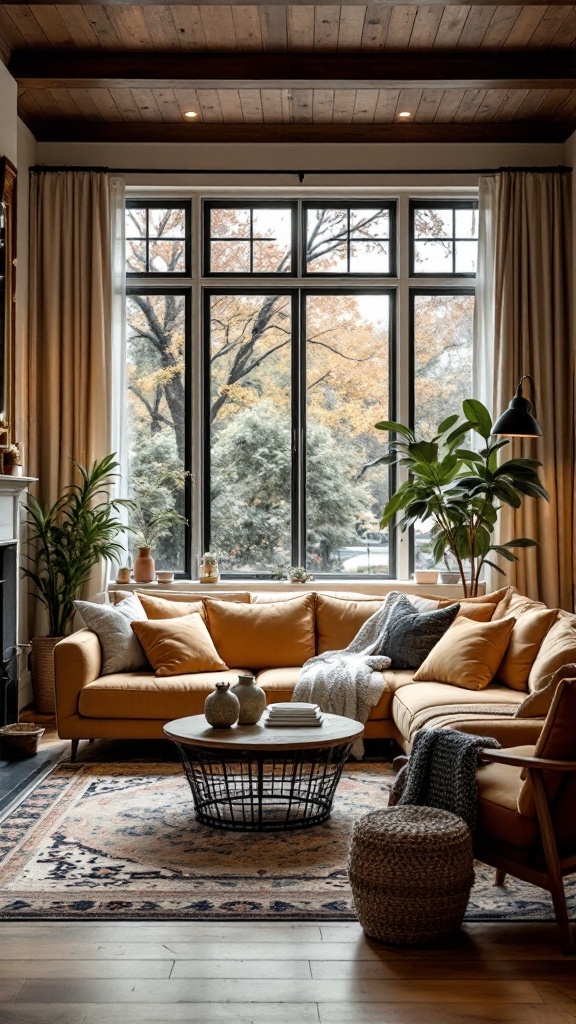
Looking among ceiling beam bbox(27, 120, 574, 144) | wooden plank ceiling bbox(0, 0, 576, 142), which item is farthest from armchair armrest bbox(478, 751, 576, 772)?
ceiling beam bbox(27, 120, 574, 144)

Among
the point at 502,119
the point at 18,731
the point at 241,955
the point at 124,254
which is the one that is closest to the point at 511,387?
the point at 502,119

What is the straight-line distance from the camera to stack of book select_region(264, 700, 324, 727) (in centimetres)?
→ 433

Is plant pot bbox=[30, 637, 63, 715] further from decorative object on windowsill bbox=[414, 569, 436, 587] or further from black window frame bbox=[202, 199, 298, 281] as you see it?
black window frame bbox=[202, 199, 298, 281]

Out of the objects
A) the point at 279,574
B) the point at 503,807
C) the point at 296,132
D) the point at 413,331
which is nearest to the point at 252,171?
the point at 296,132

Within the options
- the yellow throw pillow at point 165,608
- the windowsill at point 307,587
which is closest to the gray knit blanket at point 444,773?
the yellow throw pillow at point 165,608

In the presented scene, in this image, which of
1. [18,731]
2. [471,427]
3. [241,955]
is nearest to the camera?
[241,955]

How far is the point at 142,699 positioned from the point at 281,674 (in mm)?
830

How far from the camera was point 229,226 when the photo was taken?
716 centimetres

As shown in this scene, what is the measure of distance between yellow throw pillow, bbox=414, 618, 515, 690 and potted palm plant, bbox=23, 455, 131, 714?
2.44 metres

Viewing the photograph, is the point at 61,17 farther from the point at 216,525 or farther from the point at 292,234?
the point at 216,525

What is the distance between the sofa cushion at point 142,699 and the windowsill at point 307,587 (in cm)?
144

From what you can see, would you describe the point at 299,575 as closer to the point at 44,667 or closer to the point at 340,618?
the point at 340,618

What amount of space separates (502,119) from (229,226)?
2.03 m

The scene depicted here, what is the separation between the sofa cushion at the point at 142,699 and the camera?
5.29 meters
